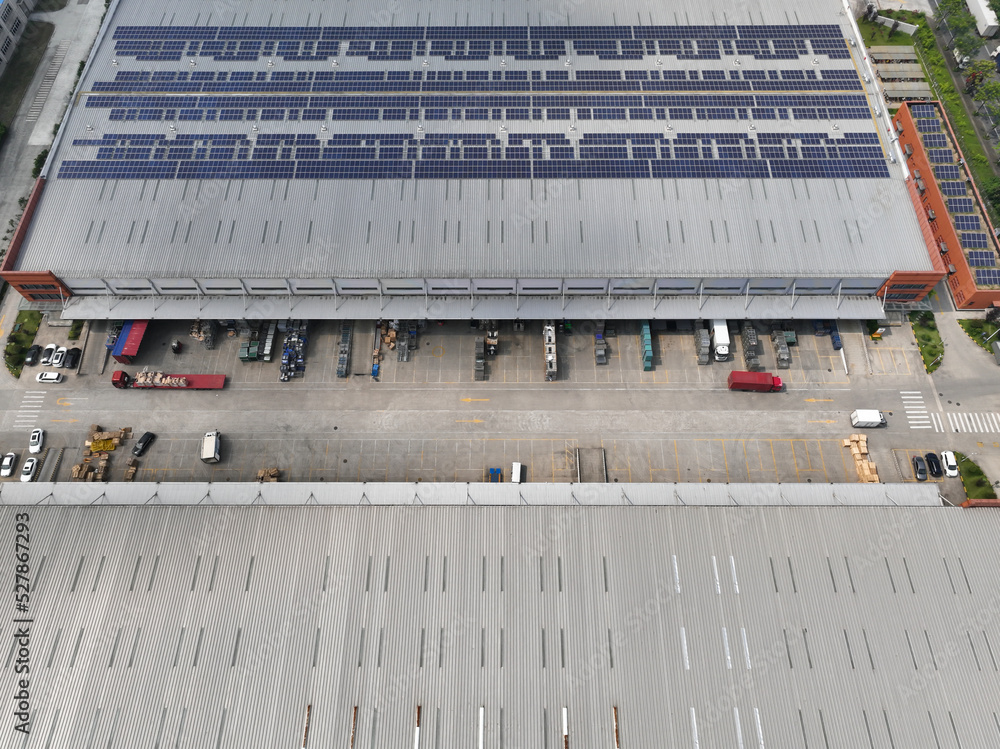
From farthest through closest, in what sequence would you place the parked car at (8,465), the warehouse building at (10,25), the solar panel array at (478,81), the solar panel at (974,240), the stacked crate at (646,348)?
the warehouse building at (10,25) < the solar panel array at (478,81) < the solar panel at (974,240) < the stacked crate at (646,348) < the parked car at (8,465)

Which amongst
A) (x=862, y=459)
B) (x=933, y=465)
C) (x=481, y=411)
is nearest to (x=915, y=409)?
(x=933, y=465)

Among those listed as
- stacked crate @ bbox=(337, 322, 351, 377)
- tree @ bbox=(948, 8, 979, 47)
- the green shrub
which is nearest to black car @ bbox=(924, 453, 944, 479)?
tree @ bbox=(948, 8, 979, 47)

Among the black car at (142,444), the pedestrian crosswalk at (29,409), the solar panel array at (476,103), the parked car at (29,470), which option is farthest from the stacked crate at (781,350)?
the pedestrian crosswalk at (29,409)

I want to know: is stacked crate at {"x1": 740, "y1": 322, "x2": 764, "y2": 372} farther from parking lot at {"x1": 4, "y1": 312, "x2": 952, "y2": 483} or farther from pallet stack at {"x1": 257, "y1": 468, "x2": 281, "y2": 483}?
pallet stack at {"x1": 257, "y1": 468, "x2": 281, "y2": 483}

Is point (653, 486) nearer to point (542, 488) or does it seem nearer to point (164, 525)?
point (542, 488)

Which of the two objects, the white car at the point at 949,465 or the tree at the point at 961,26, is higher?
the tree at the point at 961,26

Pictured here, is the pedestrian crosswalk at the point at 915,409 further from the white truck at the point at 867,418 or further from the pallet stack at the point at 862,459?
the pallet stack at the point at 862,459
